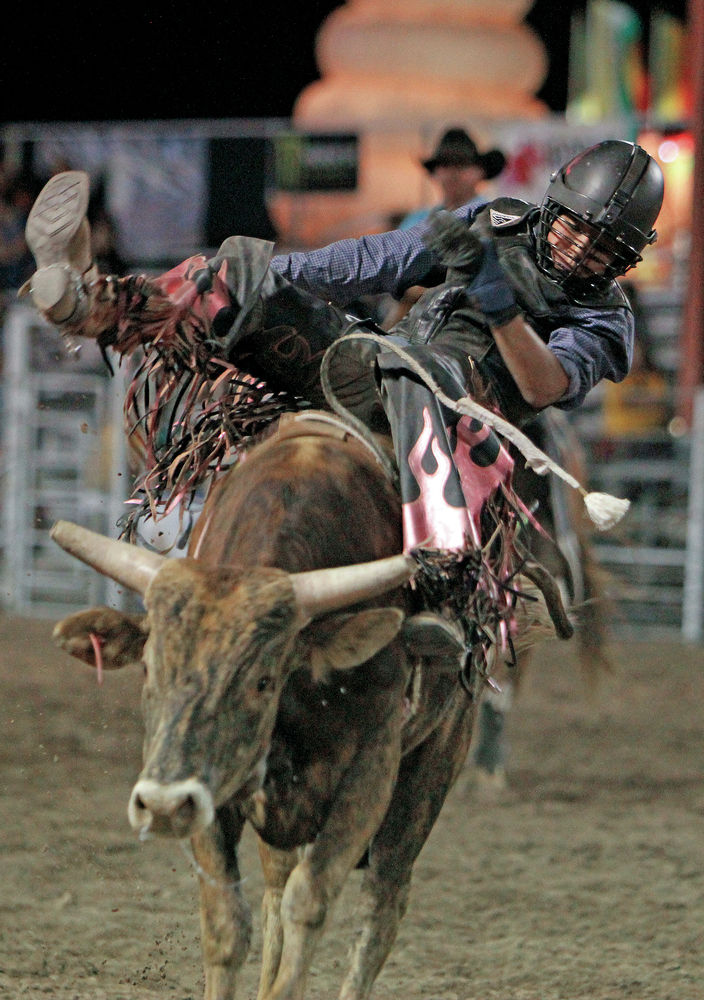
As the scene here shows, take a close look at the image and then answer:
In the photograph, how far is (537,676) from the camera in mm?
7406

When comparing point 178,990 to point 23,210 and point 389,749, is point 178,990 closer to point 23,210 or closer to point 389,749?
point 389,749

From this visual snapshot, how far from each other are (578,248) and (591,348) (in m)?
0.20

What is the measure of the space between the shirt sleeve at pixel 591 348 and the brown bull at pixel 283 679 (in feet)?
1.48

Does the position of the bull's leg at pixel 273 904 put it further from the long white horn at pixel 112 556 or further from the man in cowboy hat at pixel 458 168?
the man in cowboy hat at pixel 458 168

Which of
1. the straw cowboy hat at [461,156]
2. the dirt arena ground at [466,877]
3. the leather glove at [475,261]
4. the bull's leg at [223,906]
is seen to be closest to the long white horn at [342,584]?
the bull's leg at [223,906]

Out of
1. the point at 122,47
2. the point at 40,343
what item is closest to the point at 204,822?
the point at 40,343

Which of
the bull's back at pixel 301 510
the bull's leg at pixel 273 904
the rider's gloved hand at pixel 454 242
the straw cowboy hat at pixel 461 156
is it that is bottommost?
the bull's leg at pixel 273 904

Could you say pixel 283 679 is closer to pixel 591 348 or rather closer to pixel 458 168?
pixel 591 348

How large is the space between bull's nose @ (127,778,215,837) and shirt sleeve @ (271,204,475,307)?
1292 mm

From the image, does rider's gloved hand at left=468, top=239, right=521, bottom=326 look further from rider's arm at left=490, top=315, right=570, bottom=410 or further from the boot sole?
the boot sole

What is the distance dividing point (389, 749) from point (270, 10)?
12.2 metres

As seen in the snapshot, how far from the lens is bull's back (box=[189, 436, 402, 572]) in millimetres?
2293

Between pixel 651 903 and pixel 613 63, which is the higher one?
pixel 613 63

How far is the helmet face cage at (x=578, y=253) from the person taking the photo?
8.83 feet
